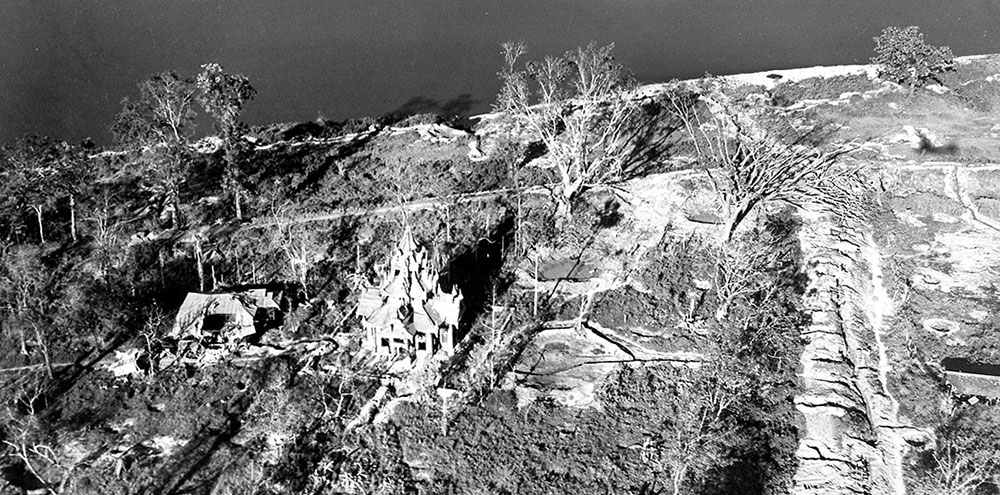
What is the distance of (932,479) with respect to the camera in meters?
38.5

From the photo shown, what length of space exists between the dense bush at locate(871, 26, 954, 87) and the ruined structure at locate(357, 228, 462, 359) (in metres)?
65.0

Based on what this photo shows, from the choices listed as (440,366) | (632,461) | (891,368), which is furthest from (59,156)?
(891,368)

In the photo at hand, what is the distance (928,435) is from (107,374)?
48472mm

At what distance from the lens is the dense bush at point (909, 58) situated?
8231 centimetres

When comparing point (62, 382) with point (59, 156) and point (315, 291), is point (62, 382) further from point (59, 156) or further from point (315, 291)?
point (59, 156)

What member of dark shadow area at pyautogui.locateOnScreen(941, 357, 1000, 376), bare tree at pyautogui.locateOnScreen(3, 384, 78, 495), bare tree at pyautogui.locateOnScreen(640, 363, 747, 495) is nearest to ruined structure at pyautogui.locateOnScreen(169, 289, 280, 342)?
bare tree at pyautogui.locateOnScreen(3, 384, 78, 495)

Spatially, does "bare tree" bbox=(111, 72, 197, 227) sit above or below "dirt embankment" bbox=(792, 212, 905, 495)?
above

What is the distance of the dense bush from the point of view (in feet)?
270

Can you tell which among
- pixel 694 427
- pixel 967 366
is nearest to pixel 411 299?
pixel 694 427

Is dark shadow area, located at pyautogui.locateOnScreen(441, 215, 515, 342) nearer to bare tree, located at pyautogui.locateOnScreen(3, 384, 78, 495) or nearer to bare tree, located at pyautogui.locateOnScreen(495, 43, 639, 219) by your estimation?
bare tree, located at pyautogui.locateOnScreen(495, 43, 639, 219)

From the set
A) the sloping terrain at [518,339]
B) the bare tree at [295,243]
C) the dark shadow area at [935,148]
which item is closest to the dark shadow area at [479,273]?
the sloping terrain at [518,339]

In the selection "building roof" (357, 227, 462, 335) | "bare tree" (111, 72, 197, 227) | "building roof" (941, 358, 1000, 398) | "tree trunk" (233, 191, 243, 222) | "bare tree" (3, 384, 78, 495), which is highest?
"bare tree" (111, 72, 197, 227)

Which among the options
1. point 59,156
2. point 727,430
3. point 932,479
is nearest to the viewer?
point 932,479

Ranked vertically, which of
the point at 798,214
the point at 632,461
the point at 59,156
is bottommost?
the point at 632,461
